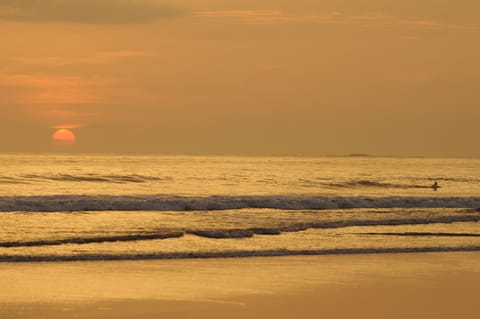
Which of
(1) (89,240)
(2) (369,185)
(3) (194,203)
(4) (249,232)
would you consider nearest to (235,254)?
(1) (89,240)

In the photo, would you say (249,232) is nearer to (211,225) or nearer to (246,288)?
(211,225)

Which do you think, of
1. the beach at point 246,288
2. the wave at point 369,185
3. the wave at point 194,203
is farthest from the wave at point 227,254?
the wave at point 369,185

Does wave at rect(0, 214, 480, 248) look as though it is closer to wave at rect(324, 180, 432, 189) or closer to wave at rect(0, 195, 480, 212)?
wave at rect(0, 195, 480, 212)

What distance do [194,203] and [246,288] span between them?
21029 millimetres

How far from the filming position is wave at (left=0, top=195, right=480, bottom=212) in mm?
32531

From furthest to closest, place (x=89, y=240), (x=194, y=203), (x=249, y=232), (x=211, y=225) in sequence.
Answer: (x=194, y=203)
(x=211, y=225)
(x=249, y=232)
(x=89, y=240)

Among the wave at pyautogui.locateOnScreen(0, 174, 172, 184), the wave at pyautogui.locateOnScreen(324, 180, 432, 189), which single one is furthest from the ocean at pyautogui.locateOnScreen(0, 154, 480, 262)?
the wave at pyautogui.locateOnScreen(324, 180, 432, 189)

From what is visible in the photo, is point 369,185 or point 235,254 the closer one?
point 235,254

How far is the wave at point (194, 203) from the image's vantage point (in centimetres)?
3253

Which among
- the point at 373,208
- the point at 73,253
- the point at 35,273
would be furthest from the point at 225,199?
the point at 35,273

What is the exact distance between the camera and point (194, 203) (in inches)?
1396

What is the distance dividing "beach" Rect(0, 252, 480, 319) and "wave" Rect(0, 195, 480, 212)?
15.6 meters

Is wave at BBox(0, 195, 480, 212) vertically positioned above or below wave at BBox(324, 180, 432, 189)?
below

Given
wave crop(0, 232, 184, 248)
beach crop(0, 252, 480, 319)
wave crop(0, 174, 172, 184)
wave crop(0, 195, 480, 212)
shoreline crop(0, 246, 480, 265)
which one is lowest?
beach crop(0, 252, 480, 319)
